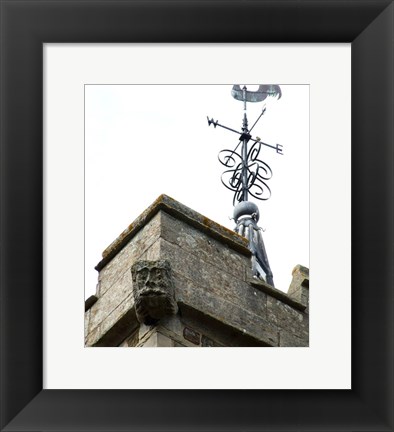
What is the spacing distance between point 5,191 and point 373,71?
1824 millimetres

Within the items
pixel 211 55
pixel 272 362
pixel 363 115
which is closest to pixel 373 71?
pixel 363 115

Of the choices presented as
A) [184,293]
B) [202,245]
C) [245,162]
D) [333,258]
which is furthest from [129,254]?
[333,258]

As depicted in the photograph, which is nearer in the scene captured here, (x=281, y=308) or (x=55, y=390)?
(x=55, y=390)

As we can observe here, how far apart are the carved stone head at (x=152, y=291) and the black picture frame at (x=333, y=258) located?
0.96 metres

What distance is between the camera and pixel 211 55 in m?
8.80

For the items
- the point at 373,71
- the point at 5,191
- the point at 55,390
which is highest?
the point at 373,71

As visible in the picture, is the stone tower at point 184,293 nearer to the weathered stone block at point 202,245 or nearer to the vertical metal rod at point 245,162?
the weathered stone block at point 202,245

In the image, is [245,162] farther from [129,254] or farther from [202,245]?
[129,254]

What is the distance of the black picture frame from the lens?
8.42 metres

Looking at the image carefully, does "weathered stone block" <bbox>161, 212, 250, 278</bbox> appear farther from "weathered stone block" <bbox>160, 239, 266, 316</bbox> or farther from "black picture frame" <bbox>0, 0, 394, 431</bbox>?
"black picture frame" <bbox>0, 0, 394, 431</bbox>

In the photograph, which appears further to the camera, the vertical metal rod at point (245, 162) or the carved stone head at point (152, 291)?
the vertical metal rod at point (245, 162)

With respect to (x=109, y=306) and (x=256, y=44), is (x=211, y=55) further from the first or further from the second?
(x=109, y=306)

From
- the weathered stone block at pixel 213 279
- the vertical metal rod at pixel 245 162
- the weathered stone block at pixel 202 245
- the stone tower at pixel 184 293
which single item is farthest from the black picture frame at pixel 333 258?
the vertical metal rod at pixel 245 162

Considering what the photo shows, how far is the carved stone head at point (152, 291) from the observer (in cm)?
952
